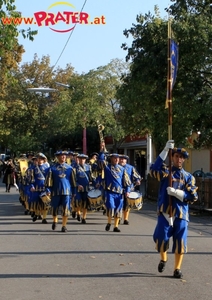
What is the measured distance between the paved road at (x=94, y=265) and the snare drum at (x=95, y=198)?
94cm

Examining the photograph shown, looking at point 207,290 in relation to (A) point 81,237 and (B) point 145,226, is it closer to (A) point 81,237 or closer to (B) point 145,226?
(A) point 81,237

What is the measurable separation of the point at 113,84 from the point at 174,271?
29.8 metres

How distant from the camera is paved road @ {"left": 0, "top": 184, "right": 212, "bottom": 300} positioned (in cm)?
706

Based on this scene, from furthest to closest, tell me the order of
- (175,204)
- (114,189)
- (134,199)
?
(134,199) → (114,189) → (175,204)

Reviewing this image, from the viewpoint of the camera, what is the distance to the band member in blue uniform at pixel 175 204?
788 centimetres

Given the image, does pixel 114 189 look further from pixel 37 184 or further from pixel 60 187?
pixel 37 184

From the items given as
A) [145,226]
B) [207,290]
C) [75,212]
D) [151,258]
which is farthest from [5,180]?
[207,290]

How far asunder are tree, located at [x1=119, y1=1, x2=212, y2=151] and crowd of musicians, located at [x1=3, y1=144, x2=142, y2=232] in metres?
3.80

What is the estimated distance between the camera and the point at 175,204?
26.1ft

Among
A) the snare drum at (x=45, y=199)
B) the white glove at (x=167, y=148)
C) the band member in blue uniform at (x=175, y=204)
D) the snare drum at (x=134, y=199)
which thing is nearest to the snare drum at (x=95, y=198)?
the snare drum at (x=134, y=199)

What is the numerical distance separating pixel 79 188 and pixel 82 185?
311 millimetres

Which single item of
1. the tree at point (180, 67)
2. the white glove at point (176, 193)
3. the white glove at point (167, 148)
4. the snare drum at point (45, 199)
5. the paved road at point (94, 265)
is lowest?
the paved road at point (94, 265)

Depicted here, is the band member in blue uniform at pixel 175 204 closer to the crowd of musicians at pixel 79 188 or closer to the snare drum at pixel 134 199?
the crowd of musicians at pixel 79 188

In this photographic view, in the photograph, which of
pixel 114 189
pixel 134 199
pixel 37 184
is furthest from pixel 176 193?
pixel 37 184
